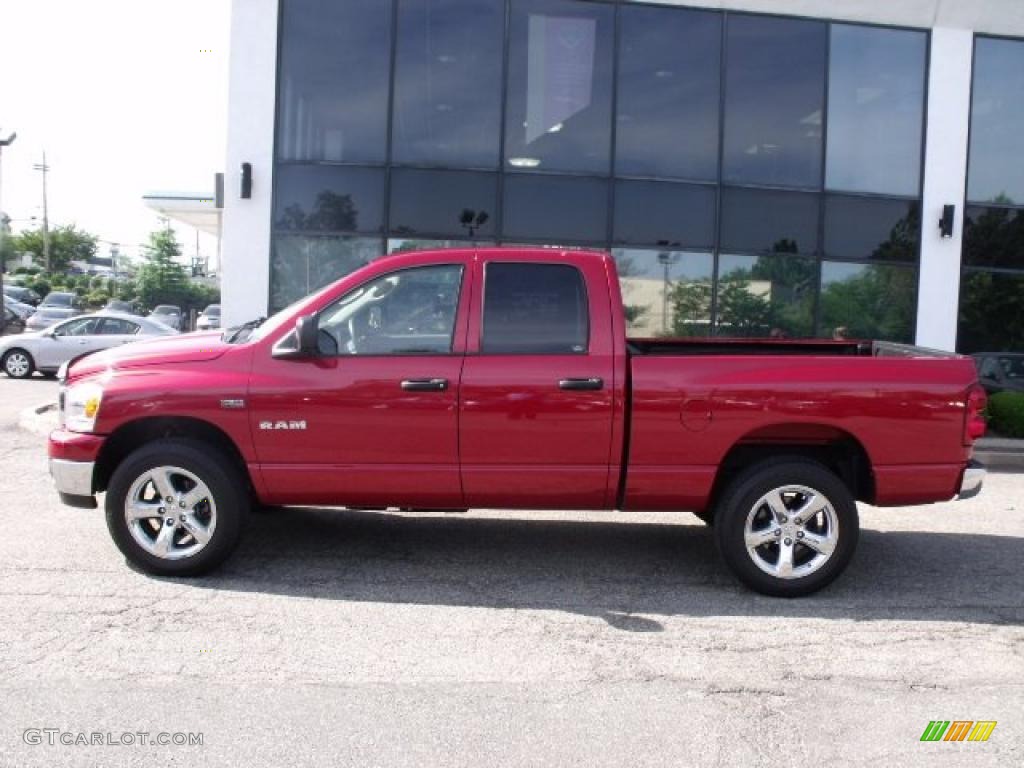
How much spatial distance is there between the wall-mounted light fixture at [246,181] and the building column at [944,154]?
10.2 metres

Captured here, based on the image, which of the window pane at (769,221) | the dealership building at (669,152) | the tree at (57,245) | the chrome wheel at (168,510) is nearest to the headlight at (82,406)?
the chrome wheel at (168,510)

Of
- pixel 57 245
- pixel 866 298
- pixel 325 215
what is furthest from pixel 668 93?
pixel 57 245

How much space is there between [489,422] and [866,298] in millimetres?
11155

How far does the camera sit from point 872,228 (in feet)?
49.1

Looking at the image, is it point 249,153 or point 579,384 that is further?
point 249,153

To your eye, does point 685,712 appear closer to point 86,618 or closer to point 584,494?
point 584,494

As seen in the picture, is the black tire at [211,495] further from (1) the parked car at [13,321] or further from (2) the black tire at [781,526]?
(1) the parked car at [13,321]

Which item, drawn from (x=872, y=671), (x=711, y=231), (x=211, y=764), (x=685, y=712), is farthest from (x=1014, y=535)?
(x=711, y=231)

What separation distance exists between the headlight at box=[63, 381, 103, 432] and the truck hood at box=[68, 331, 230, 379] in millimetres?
120

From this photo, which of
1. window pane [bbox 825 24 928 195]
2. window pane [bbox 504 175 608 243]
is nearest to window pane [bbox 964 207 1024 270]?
window pane [bbox 825 24 928 195]

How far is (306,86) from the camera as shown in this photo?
14039 millimetres

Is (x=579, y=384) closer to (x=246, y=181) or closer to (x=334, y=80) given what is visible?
(x=246, y=181)

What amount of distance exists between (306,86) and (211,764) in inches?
478

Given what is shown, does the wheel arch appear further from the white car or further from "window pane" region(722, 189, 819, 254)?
the white car
